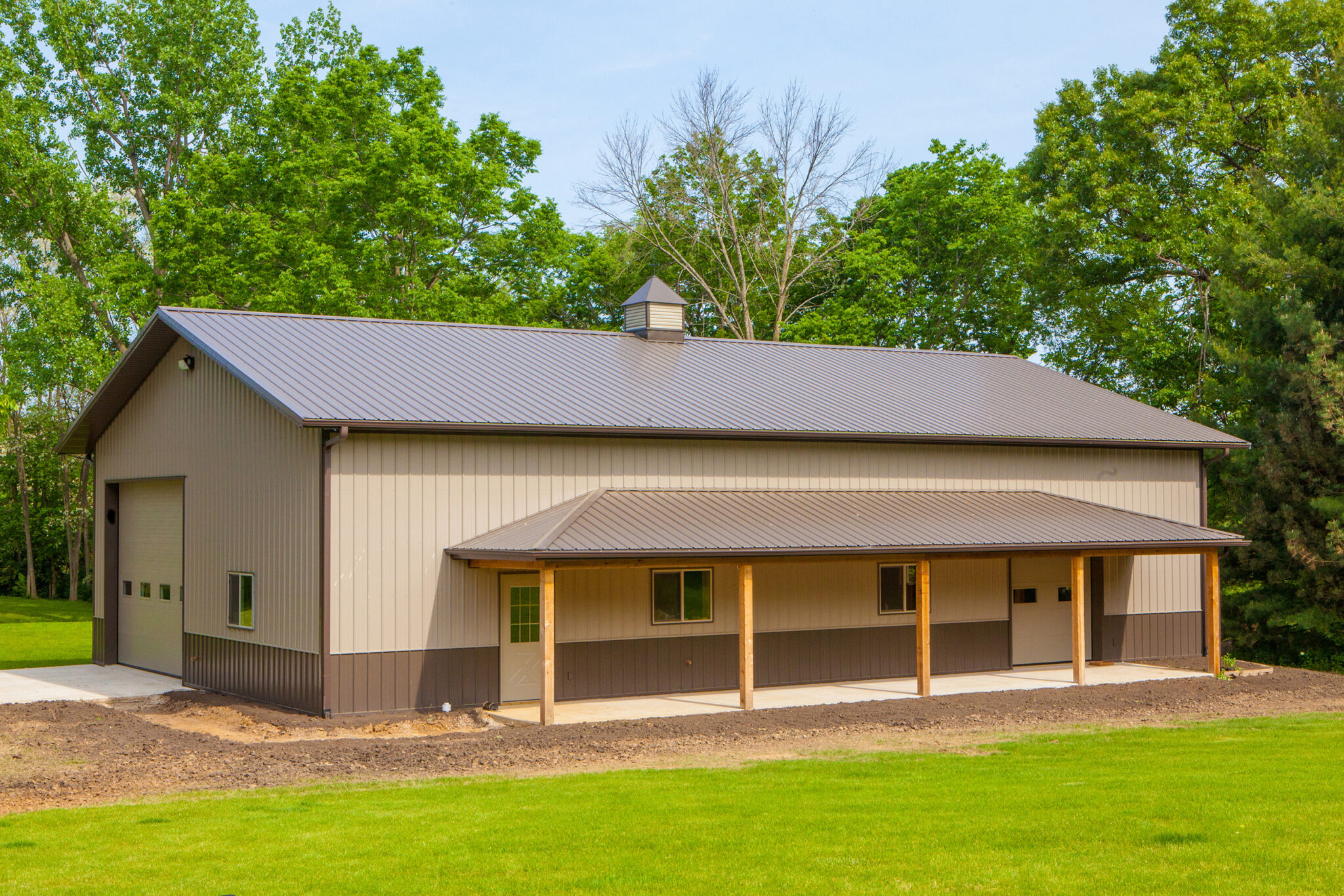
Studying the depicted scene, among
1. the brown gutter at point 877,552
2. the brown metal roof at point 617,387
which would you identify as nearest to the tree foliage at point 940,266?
the brown metal roof at point 617,387

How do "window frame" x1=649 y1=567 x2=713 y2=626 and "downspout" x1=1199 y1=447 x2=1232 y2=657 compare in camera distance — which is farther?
"downspout" x1=1199 y1=447 x2=1232 y2=657

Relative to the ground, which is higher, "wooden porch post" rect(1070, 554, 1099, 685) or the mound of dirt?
"wooden porch post" rect(1070, 554, 1099, 685)

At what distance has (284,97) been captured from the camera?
35844 millimetres

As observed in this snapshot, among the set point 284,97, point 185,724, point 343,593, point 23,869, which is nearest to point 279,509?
point 343,593

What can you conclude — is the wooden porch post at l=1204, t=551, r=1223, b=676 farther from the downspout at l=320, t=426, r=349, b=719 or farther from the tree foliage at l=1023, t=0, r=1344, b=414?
the downspout at l=320, t=426, r=349, b=719

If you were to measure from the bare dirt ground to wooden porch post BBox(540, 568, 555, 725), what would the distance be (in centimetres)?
29

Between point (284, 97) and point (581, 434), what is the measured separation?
935 inches

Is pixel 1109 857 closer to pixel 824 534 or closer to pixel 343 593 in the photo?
pixel 824 534

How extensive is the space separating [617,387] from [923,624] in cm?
545

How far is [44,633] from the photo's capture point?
27891 mm

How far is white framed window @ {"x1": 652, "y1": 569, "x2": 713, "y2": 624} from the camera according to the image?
56.7 ft

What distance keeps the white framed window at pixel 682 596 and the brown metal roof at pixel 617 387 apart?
77.2 inches

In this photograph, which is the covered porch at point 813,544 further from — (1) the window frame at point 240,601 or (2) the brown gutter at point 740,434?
(1) the window frame at point 240,601

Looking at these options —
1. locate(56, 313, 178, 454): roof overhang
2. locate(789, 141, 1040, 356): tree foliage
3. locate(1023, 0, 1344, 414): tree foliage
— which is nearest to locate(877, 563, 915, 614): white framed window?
locate(56, 313, 178, 454): roof overhang
